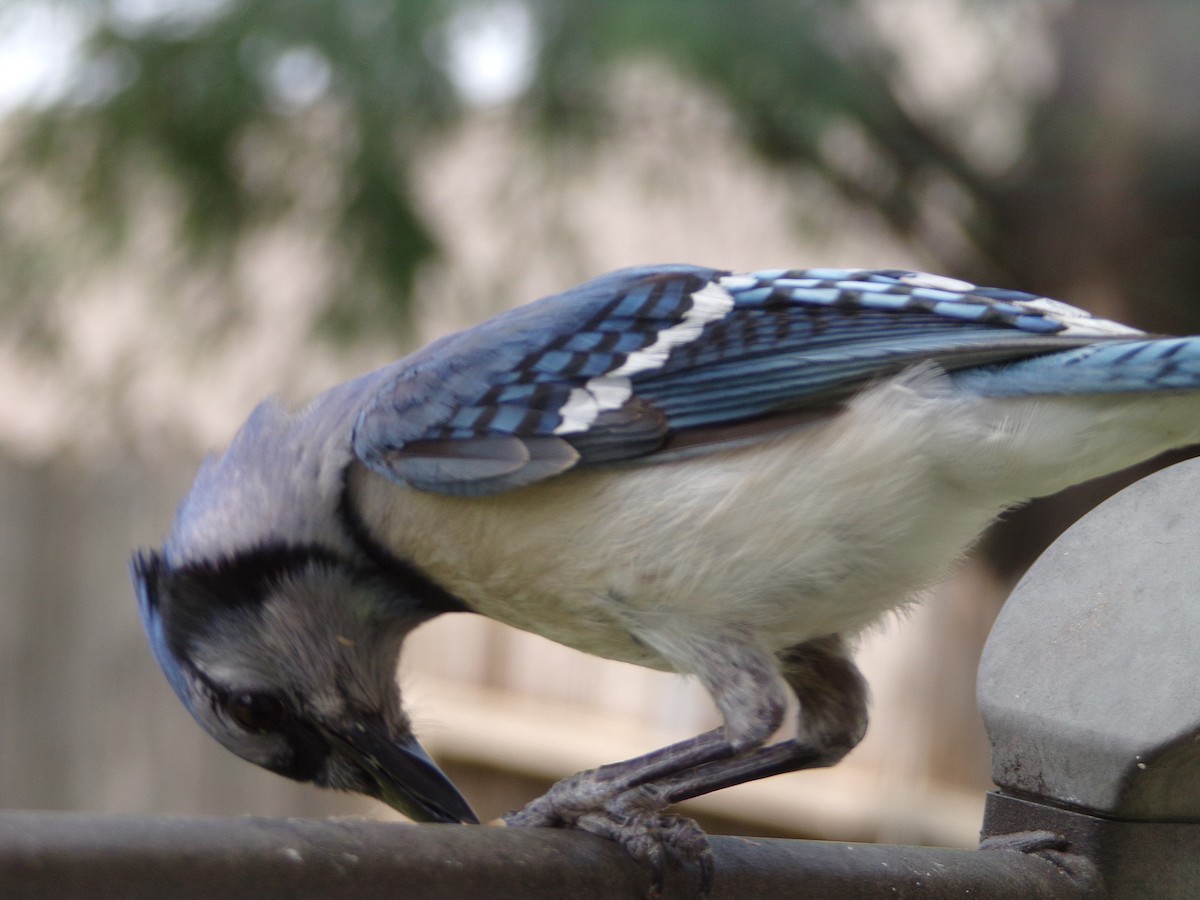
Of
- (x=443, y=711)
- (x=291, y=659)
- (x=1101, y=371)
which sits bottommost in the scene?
(x=443, y=711)

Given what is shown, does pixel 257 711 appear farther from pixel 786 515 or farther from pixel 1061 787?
pixel 1061 787

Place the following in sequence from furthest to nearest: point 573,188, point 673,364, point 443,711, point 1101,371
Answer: point 443,711 → point 573,188 → point 673,364 → point 1101,371

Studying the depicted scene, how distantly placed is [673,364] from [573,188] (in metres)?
1.63

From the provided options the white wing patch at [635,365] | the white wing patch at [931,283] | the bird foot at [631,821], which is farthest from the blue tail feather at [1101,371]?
the bird foot at [631,821]

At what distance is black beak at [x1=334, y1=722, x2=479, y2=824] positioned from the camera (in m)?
1.53

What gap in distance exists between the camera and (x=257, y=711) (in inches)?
60.1

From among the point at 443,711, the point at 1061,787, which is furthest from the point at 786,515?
the point at 443,711

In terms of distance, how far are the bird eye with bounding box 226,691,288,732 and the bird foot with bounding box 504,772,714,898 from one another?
1.07ft

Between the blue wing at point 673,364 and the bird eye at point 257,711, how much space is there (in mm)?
302

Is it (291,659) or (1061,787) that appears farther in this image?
(291,659)

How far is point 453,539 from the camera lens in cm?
144

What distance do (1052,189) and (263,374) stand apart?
75.2 inches

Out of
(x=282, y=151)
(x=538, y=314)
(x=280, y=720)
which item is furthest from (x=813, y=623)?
(x=282, y=151)

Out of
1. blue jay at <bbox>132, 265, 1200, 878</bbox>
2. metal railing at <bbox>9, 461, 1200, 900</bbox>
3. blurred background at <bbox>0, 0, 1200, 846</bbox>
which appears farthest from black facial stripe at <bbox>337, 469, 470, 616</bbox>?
blurred background at <bbox>0, 0, 1200, 846</bbox>
